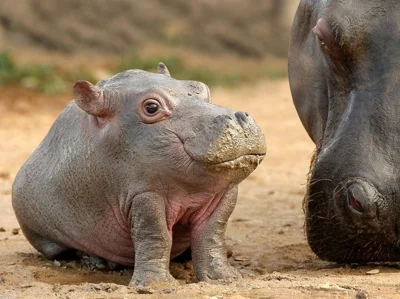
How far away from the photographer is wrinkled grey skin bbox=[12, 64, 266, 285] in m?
3.96

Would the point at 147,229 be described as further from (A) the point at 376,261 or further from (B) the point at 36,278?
(A) the point at 376,261

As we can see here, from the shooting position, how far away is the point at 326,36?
4.49 meters

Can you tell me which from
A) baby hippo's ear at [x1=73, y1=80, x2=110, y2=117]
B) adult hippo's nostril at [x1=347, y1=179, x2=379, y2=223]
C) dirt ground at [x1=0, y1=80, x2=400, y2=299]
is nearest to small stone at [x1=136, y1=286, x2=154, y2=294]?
dirt ground at [x1=0, y1=80, x2=400, y2=299]

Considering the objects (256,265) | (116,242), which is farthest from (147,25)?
(116,242)

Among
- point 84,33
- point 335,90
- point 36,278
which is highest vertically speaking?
point 84,33

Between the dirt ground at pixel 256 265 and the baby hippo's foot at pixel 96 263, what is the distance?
3 centimetres

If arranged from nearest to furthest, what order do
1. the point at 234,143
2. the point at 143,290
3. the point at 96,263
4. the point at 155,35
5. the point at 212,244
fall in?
the point at 143,290 < the point at 234,143 < the point at 212,244 < the point at 96,263 < the point at 155,35

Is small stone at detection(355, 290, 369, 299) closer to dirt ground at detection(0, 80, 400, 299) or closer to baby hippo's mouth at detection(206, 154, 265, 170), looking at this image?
dirt ground at detection(0, 80, 400, 299)

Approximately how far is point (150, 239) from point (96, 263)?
0.60m

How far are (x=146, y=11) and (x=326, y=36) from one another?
10418 mm

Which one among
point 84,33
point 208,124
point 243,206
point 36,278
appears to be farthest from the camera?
point 84,33

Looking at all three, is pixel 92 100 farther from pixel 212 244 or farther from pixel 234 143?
pixel 212 244

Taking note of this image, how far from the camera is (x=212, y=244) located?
A: 13.5 feet

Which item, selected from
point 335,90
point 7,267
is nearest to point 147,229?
point 7,267
